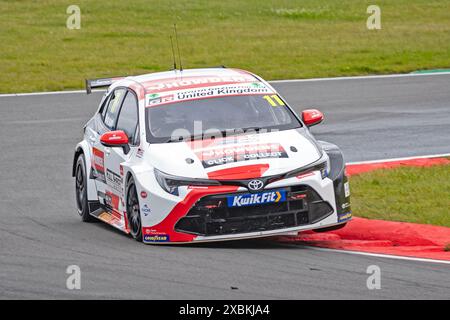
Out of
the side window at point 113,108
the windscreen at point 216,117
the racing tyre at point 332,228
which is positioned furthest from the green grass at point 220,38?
the racing tyre at point 332,228

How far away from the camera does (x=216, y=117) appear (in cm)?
1141

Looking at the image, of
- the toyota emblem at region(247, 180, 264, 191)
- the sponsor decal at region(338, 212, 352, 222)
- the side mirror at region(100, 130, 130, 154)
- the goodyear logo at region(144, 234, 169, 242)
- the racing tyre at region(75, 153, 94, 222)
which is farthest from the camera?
the racing tyre at region(75, 153, 94, 222)

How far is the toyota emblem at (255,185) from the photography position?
33.3 ft

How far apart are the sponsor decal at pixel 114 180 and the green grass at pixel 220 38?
12.5m

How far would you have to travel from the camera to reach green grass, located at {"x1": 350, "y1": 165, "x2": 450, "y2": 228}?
11.6 metres

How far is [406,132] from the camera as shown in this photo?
18.1m

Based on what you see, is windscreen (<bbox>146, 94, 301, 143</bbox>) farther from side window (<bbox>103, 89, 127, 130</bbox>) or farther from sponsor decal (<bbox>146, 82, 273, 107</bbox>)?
side window (<bbox>103, 89, 127, 130</bbox>)

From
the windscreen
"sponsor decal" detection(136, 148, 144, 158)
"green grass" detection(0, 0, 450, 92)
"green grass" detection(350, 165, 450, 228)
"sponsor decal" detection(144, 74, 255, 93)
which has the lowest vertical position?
"green grass" detection(0, 0, 450, 92)

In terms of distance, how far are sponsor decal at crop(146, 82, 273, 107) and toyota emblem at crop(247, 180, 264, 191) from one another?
5.61ft

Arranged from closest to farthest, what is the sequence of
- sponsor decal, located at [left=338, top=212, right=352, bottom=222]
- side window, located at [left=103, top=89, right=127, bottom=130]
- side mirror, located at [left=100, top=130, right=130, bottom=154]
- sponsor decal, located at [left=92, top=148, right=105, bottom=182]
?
1. sponsor decal, located at [left=338, top=212, right=352, bottom=222]
2. side mirror, located at [left=100, top=130, right=130, bottom=154]
3. sponsor decal, located at [left=92, top=148, right=105, bottom=182]
4. side window, located at [left=103, top=89, right=127, bottom=130]

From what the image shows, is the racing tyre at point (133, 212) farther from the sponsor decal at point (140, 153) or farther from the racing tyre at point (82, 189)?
the racing tyre at point (82, 189)

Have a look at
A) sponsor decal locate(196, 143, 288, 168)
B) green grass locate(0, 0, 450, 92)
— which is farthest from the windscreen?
green grass locate(0, 0, 450, 92)

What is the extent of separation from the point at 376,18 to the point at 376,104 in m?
12.7

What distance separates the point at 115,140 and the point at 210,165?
1.23m
